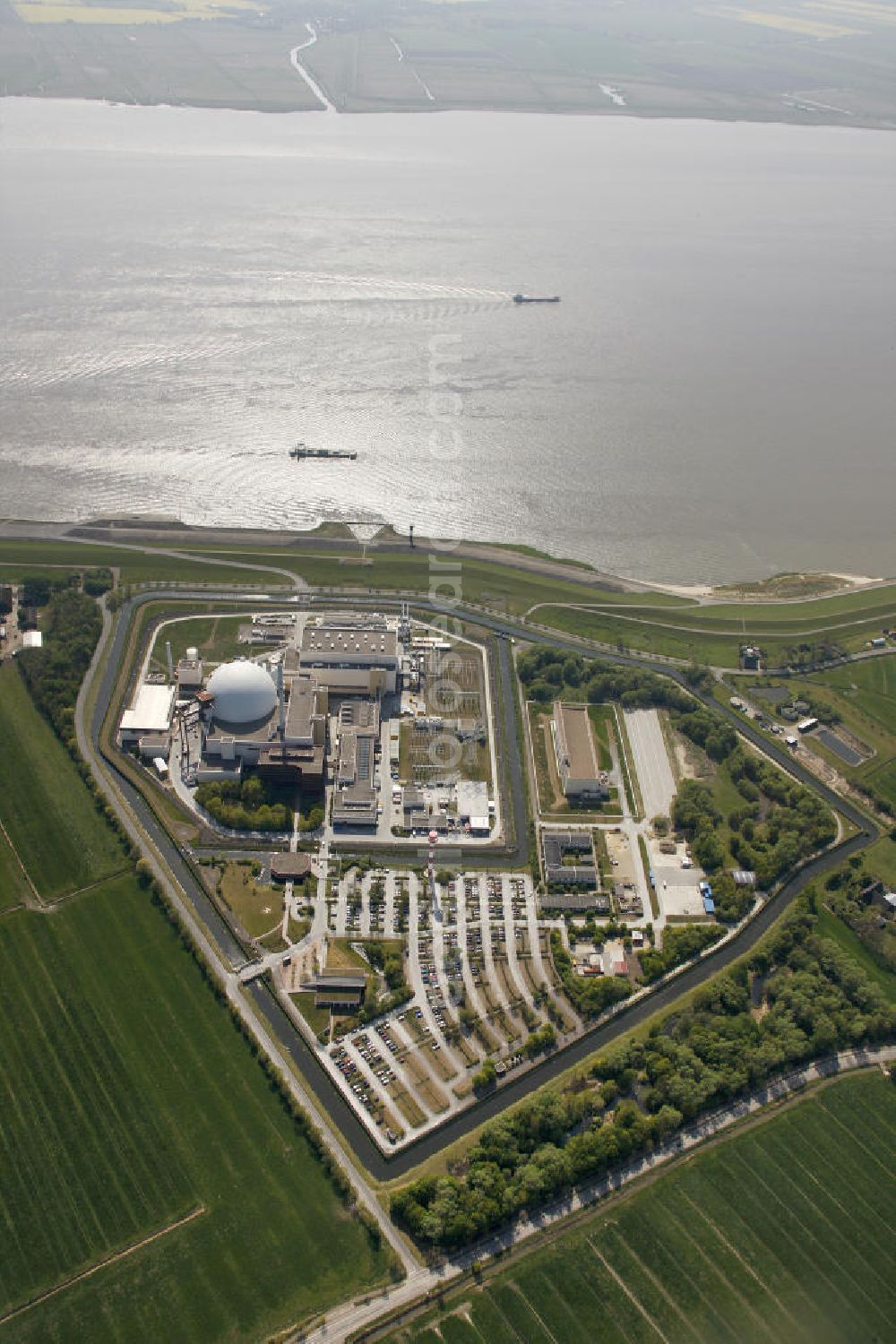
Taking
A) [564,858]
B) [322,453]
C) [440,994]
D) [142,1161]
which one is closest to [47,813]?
[142,1161]

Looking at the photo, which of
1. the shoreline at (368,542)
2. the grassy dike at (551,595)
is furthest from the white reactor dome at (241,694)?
the shoreline at (368,542)

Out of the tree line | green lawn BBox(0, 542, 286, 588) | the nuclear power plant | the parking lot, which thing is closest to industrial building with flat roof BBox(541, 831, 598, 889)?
the parking lot

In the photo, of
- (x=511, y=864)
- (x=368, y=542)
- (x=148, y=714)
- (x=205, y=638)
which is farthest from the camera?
(x=368, y=542)

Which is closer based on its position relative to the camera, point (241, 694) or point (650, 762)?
point (241, 694)

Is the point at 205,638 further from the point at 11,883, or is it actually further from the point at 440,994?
the point at 440,994

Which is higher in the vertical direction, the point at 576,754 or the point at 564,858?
the point at 576,754
